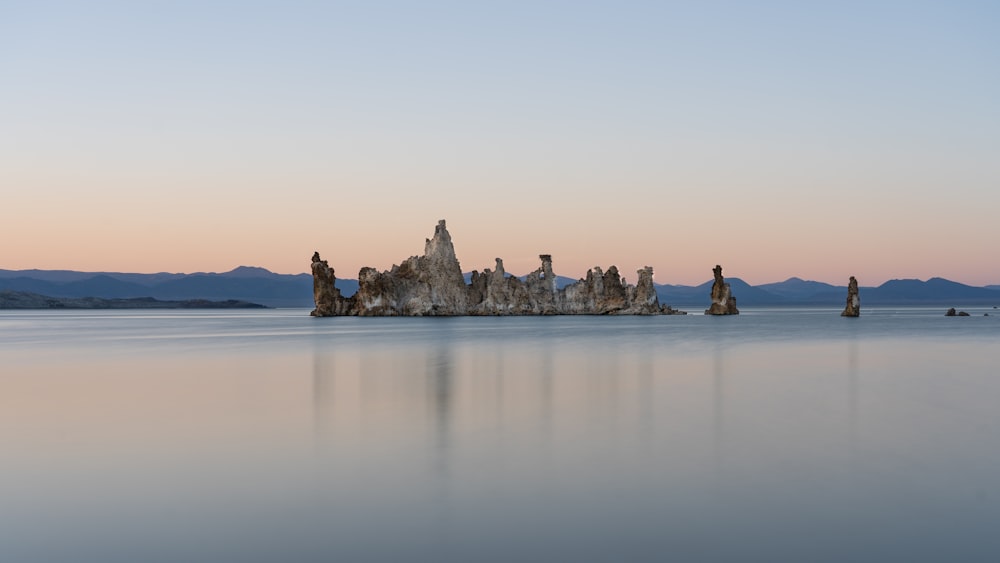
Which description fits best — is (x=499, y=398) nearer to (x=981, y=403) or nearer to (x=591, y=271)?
(x=981, y=403)

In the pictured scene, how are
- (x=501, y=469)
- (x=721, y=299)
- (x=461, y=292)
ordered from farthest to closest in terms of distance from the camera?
1. (x=461, y=292)
2. (x=721, y=299)
3. (x=501, y=469)

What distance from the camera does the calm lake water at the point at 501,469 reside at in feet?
27.1

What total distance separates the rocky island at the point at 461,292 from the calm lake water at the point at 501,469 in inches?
3801

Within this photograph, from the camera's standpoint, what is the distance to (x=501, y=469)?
39.6ft

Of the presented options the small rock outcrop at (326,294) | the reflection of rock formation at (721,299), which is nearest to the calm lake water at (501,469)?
the small rock outcrop at (326,294)

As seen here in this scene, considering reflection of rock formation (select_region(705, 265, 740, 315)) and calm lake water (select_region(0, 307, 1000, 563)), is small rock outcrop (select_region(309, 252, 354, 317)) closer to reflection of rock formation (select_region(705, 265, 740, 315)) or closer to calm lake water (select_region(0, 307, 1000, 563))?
reflection of rock formation (select_region(705, 265, 740, 315))

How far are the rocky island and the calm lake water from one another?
3801 inches

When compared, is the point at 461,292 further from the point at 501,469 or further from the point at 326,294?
the point at 501,469

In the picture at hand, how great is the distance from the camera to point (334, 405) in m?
20.7

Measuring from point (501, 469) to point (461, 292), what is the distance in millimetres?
118207

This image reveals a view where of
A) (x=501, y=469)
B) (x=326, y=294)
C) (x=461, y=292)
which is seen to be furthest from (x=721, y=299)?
(x=501, y=469)

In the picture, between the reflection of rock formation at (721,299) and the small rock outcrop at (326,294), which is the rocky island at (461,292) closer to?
the small rock outcrop at (326,294)

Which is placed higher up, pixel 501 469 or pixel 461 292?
pixel 461 292

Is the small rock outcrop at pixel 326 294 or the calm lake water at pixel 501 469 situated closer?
the calm lake water at pixel 501 469
